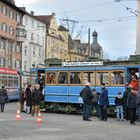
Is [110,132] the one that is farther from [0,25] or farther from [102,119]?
[0,25]

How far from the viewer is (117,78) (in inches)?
1117

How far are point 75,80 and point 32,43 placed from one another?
67815 millimetres

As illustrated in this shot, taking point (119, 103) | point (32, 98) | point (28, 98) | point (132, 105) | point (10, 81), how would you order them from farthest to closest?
point (10, 81) → point (28, 98) → point (32, 98) → point (119, 103) → point (132, 105)

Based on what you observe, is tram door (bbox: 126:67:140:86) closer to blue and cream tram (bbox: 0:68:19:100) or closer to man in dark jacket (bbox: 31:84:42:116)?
man in dark jacket (bbox: 31:84:42:116)

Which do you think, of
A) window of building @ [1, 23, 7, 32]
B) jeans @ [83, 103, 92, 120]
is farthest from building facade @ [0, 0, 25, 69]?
jeans @ [83, 103, 92, 120]

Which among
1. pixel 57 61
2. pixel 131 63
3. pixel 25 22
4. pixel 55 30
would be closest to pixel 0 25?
pixel 25 22

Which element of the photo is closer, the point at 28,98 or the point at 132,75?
the point at 132,75

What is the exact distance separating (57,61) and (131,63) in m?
6.27

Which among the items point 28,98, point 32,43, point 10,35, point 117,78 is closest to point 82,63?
point 117,78

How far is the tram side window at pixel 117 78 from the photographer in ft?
92.4

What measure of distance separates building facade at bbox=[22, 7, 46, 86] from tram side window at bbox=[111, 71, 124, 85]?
6381 cm

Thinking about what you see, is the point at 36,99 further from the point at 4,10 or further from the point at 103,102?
the point at 4,10

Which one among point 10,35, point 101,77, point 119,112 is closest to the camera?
point 119,112

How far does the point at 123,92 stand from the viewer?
89.9 feet
